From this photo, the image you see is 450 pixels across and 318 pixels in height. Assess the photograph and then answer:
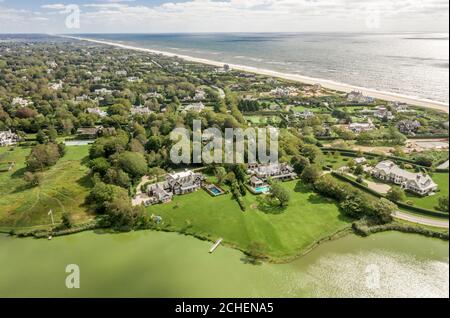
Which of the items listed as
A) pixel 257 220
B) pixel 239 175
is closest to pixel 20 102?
pixel 239 175

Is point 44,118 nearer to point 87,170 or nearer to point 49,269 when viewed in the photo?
point 87,170

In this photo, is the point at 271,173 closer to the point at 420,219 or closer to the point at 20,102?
the point at 420,219

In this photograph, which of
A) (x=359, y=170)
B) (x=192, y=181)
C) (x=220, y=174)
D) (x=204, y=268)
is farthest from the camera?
(x=359, y=170)

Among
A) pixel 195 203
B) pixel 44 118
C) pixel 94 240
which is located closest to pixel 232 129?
pixel 195 203

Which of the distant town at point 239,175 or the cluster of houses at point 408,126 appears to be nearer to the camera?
the distant town at point 239,175

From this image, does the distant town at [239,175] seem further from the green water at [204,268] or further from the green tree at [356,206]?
the green water at [204,268]

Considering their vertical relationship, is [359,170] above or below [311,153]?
below

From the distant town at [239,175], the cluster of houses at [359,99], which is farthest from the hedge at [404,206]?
the cluster of houses at [359,99]
